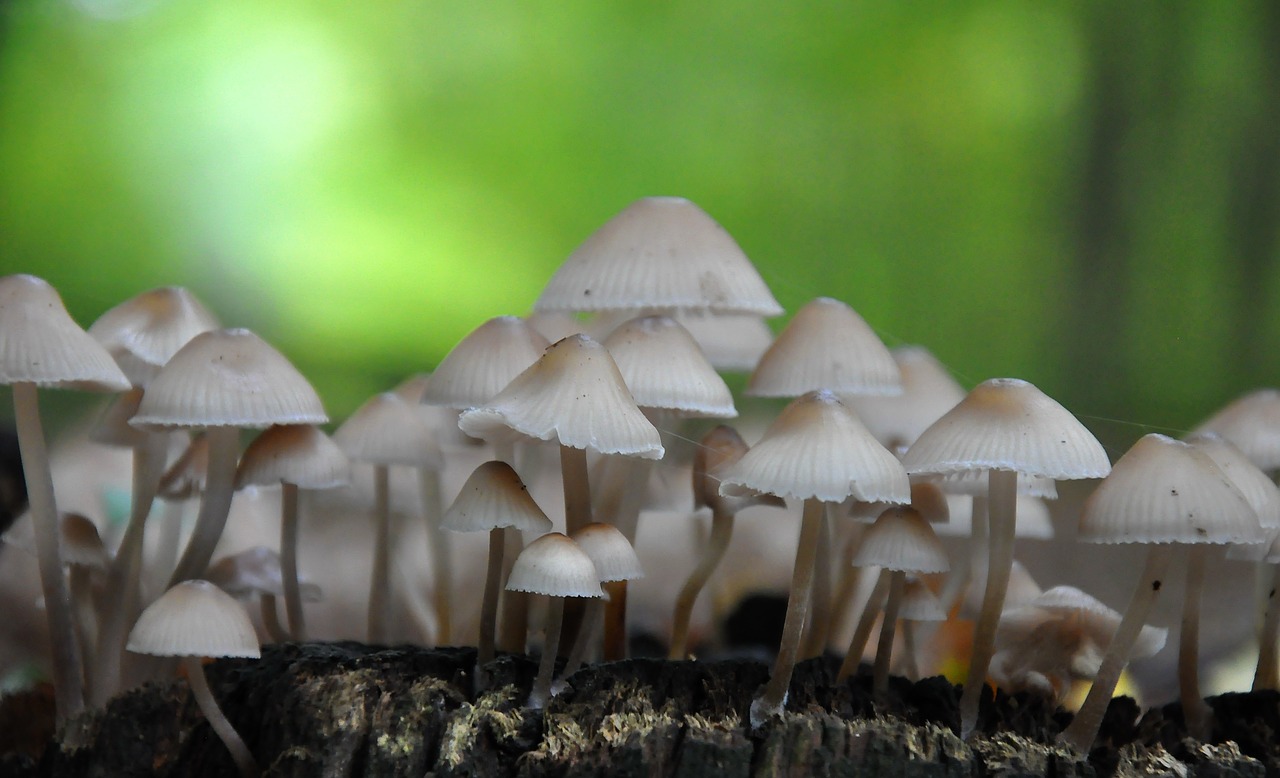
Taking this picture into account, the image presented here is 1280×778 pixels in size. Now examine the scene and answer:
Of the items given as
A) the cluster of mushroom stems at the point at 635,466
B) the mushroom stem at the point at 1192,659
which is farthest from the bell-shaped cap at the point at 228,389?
the mushroom stem at the point at 1192,659

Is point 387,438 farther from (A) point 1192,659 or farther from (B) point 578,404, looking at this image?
(A) point 1192,659

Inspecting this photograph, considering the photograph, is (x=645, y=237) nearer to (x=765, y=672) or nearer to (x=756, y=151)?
(x=765, y=672)

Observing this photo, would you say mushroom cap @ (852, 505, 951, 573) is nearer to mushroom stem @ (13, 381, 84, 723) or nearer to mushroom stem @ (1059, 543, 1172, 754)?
mushroom stem @ (1059, 543, 1172, 754)

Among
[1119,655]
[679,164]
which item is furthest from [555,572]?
[679,164]

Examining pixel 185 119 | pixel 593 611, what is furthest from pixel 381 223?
pixel 593 611

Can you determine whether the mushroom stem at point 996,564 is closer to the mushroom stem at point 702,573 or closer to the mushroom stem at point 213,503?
the mushroom stem at point 702,573
